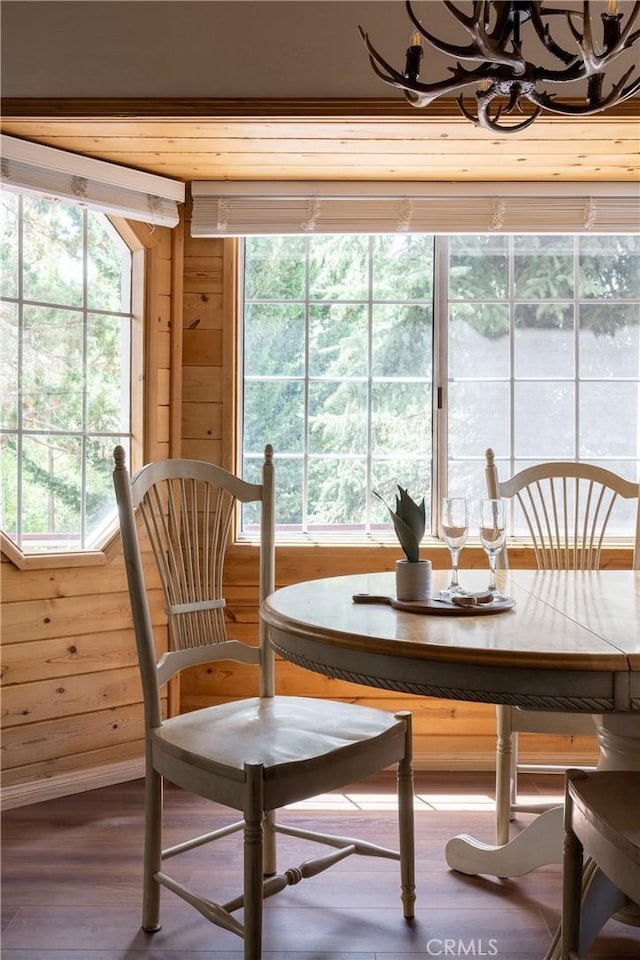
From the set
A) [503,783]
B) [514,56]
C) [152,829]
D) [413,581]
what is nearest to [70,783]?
[152,829]

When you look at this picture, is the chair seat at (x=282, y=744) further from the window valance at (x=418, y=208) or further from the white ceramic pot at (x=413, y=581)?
the window valance at (x=418, y=208)

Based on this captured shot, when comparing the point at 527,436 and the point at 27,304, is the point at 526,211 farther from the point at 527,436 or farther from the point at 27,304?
the point at 27,304

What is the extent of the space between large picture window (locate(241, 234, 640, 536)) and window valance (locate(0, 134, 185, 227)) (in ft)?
1.31

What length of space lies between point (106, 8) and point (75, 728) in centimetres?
229

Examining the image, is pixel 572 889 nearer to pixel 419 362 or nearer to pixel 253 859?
pixel 253 859

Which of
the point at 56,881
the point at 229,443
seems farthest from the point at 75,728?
the point at 229,443

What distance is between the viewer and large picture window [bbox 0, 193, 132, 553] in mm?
2871

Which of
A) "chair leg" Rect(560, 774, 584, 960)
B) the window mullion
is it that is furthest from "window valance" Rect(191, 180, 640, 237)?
"chair leg" Rect(560, 774, 584, 960)

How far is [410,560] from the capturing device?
5.85ft

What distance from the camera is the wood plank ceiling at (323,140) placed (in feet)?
8.23

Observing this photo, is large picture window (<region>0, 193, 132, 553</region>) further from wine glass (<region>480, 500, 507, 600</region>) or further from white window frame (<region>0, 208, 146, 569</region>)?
wine glass (<region>480, 500, 507, 600</region>)

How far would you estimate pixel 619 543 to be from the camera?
10.5ft

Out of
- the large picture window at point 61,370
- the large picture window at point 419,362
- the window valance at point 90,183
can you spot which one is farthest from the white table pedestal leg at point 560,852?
the window valance at point 90,183

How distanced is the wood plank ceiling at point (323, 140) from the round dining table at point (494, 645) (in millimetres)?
1424
